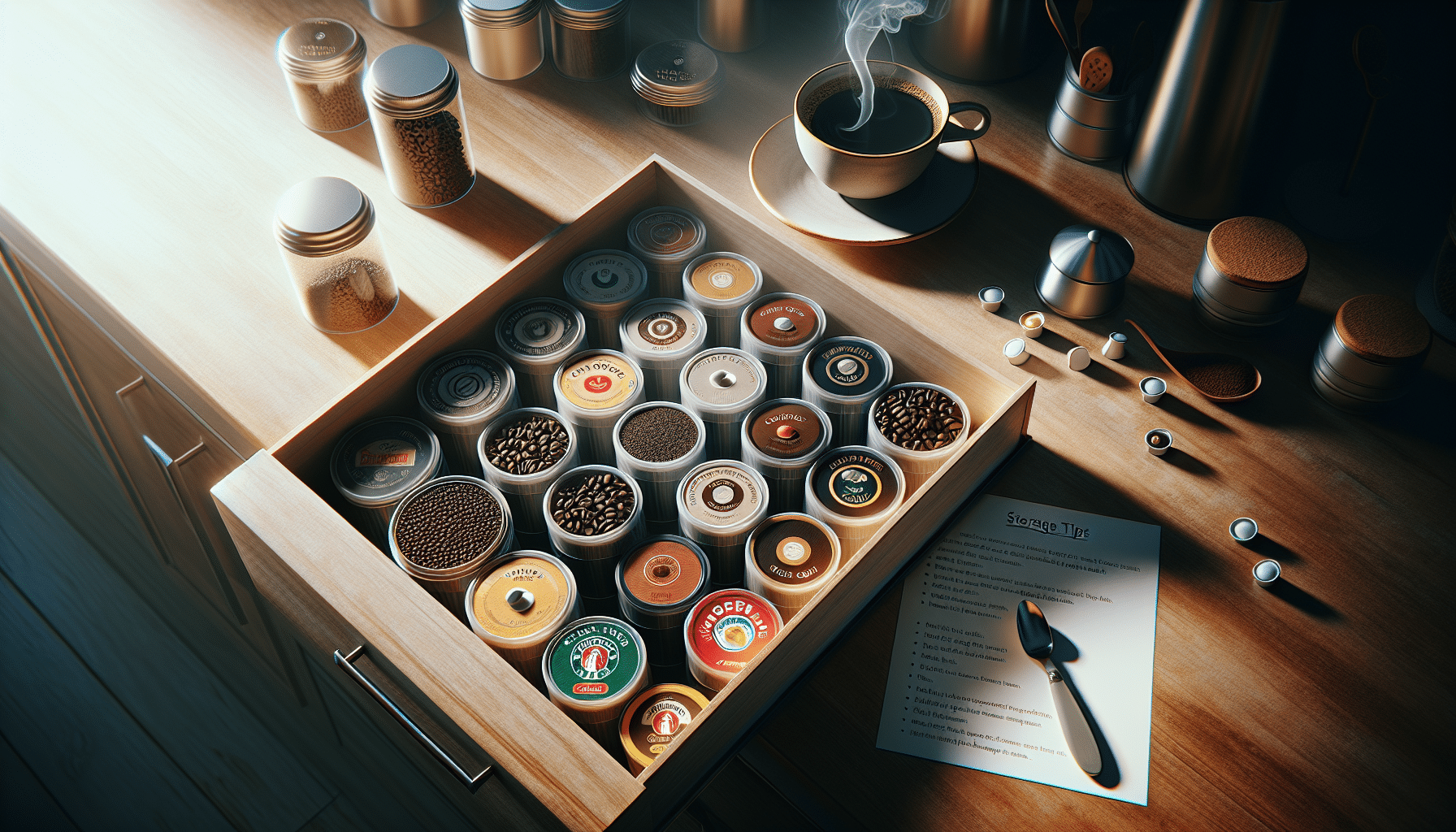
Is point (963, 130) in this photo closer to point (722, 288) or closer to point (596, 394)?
point (722, 288)

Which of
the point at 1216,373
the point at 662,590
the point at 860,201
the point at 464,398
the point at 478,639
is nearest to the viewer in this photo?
the point at 478,639

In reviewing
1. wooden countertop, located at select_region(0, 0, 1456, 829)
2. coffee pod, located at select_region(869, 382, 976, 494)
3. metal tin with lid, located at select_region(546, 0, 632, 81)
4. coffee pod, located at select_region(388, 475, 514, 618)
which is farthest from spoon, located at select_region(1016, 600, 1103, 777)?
metal tin with lid, located at select_region(546, 0, 632, 81)

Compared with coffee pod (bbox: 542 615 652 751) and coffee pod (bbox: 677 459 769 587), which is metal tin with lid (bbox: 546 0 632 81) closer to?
coffee pod (bbox: 677 459 769 587)

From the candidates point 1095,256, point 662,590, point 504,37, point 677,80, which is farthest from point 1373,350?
point 504,37

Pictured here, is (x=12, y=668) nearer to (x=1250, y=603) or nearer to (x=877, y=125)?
(x=877, y=125)

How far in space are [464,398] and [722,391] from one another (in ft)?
0.83

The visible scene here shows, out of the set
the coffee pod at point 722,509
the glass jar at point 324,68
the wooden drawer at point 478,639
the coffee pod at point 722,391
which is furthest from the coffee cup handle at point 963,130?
the glass jar at point 324,68

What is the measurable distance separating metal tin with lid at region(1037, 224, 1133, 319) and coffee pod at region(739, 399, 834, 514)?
34 cm

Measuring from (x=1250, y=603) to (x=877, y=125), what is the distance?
0.64 metres

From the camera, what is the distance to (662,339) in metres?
1.04

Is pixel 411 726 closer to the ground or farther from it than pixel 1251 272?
closer to the ground

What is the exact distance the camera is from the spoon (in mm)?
844

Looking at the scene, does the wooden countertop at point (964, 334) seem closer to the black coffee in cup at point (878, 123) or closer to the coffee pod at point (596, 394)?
the black coffee in cup at point (878, 123)

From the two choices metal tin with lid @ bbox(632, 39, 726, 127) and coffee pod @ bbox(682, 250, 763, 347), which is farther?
metal tin with lid @ bbox(632, 39, 726, 127)
